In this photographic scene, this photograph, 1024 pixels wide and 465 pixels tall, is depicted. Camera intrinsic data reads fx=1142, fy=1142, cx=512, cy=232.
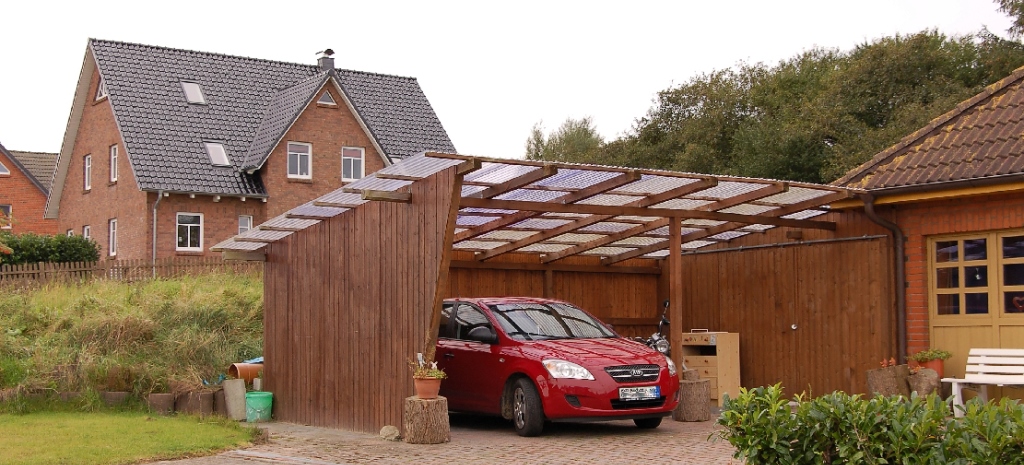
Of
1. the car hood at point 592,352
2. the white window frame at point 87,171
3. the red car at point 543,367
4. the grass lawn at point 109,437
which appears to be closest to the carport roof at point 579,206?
the red car at point 543,367

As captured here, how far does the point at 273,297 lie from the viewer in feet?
53.9

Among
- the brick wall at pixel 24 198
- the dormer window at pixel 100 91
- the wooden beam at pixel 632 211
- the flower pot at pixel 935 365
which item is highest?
the dormer window at pixel 100 91

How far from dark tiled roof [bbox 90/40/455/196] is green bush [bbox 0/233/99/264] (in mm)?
2448

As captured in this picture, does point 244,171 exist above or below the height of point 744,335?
above

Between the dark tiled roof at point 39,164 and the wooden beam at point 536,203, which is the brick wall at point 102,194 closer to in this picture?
the dark tiled roof at point 39,164

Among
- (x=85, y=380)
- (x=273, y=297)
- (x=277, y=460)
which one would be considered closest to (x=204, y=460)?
(x=277, y=460)

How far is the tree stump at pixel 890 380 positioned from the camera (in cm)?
1416

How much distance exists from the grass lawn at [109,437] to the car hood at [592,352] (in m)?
3.45

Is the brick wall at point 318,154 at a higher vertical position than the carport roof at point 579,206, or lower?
higher

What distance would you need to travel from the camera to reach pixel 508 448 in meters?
12.0

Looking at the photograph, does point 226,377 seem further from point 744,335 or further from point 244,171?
point 244,171

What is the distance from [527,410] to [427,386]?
4.14 feet

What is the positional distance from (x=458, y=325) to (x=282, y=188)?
21.8m

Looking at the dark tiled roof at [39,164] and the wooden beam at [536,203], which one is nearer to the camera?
the wooden beam at [536,203]
